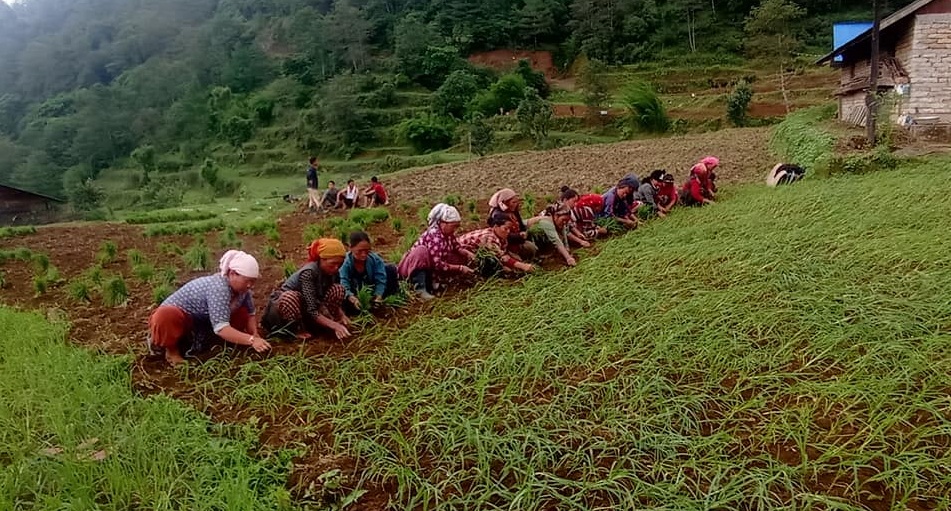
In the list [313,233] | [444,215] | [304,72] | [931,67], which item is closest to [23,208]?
[313,233]

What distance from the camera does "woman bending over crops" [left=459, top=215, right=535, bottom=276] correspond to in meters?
5.14

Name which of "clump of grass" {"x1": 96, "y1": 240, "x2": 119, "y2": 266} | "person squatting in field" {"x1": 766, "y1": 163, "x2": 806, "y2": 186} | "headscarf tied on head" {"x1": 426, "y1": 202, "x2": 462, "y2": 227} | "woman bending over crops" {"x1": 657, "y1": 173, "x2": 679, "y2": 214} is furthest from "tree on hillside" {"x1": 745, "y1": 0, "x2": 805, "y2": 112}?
"clump of grass" {"x1": 96, "y1": 240, "x2": 119, "y2": 266}

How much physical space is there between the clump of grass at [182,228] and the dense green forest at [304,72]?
13293mm

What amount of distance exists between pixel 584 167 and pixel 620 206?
8.25 m

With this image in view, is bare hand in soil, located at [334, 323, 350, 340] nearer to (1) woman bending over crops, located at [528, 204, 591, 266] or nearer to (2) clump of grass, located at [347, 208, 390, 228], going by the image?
(1) woman bending over crops, located at [528, 204, 591, 266]

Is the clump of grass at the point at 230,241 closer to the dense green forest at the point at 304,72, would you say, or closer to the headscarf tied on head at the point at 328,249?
the headscarf tied on head at the point at 328,249

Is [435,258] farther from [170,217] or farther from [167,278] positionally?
[170,217]

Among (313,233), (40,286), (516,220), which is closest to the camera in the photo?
(516,220)

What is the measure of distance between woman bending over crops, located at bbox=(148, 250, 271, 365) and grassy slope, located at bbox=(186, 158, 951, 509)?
1.14 feet

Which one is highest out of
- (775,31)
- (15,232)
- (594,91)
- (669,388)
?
(775,31)

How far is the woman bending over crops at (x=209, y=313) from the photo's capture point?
359cm

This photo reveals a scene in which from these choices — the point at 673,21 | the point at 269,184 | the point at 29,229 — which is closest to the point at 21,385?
the point at 29,229

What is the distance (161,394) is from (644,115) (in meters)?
26.2

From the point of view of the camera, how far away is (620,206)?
23.1 feet
